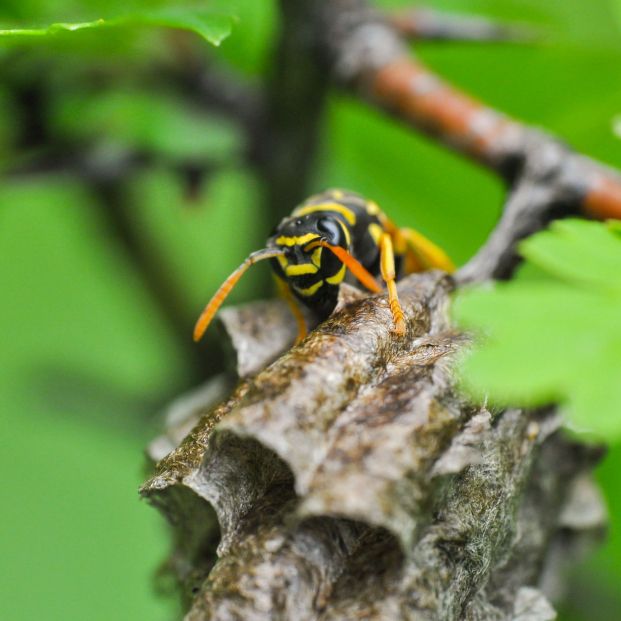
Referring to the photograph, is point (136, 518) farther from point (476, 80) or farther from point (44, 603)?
point (476, 80)

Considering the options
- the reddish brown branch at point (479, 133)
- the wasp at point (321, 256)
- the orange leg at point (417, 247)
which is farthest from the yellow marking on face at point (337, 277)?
the orange leg at point (417, 247)

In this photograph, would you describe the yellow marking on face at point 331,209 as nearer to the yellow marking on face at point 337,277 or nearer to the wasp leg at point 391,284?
the wasp leg at point 391,284

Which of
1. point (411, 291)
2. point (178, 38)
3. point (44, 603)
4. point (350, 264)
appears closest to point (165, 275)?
point (178, 38)

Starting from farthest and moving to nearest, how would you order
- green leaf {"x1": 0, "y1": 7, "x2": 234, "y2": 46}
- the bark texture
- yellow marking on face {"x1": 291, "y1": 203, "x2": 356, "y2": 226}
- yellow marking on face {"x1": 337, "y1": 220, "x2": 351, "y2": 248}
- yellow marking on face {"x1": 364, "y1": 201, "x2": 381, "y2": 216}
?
yellow marking on face {"x1": 364, "y1": 201, "x2": 381, "y2": 216}, yellow marking on face {"x1": 291, "y1": 203, "x2": 356, "y2": 226}, yellow marking on face {"x1": 337, "y1": 220, "x2": 351, "y2": 248}, green leaf {"x1": 0, "y1": 7, "x2": 234, "y2": 46}, the bark texture

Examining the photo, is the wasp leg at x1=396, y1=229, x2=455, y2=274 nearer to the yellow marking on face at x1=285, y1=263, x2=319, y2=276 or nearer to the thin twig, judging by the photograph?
the yellow marking on face at x1=285, y1=263, x2=319, y2=276

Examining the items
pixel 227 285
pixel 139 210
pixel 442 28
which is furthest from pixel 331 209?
pixel 139 210

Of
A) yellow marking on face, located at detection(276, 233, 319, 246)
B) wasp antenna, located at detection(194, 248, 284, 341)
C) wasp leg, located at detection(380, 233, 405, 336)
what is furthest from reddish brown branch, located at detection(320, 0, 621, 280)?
wasp antenna, located at detection(194, 248, 284, 341)

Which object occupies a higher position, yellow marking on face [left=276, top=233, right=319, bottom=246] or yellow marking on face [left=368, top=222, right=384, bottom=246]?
yellow marking on face [left=276, top=233, right=319, bottom=246]
